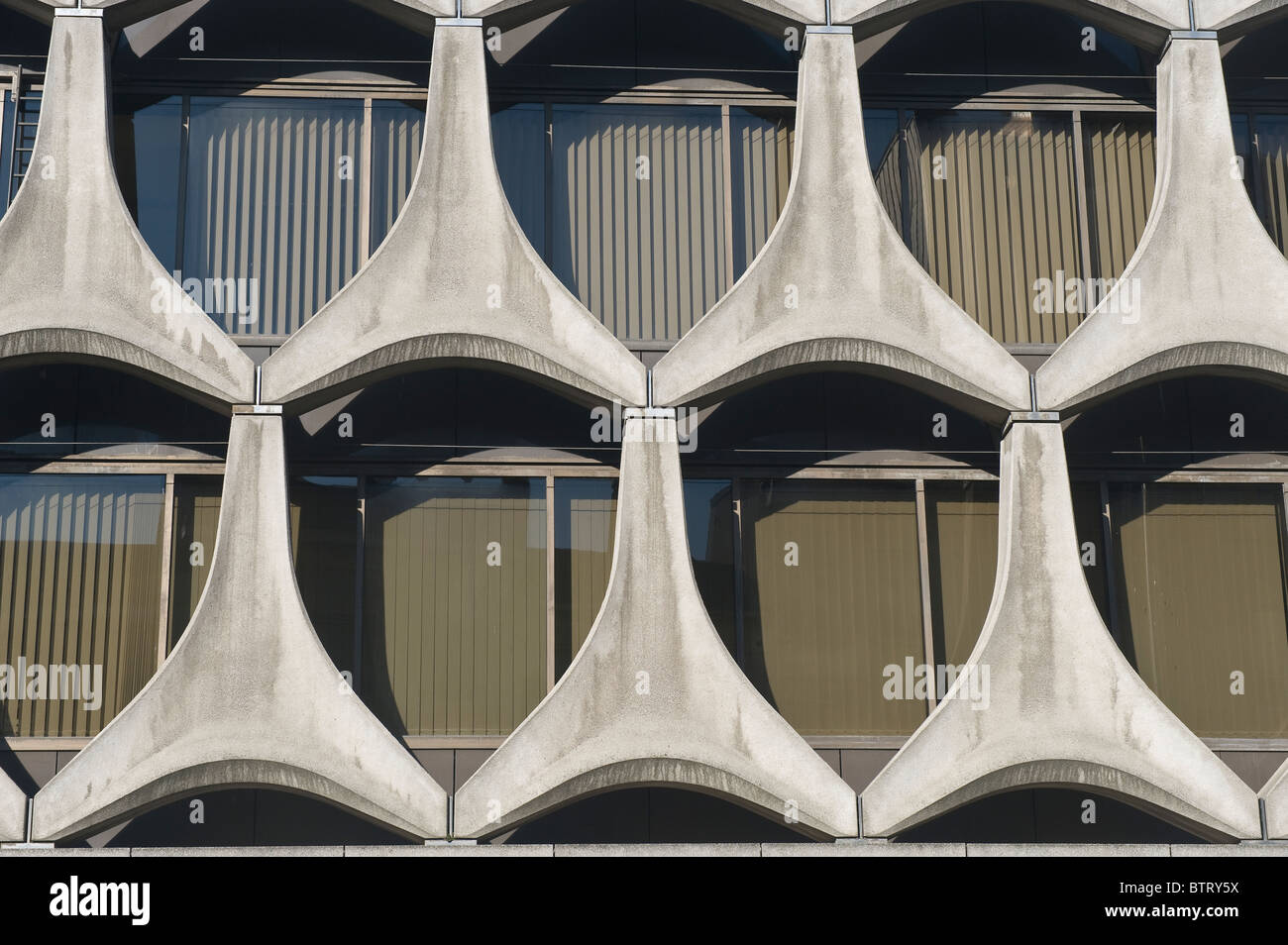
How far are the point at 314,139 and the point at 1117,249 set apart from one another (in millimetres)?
9797

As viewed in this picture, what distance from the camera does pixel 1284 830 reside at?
15.0 metres

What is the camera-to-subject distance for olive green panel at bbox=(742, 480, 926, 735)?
16.5 metres

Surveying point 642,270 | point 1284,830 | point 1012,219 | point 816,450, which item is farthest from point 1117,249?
point 1284,830

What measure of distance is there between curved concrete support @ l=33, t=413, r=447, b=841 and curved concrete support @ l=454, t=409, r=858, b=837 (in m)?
0.86

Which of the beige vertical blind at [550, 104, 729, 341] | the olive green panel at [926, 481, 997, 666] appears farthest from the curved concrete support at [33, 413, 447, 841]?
the olive green panel at [926, 481, 997, 666]

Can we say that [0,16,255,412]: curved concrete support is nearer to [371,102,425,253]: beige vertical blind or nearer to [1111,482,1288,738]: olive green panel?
[371,102,425,253]: beige vertical blind

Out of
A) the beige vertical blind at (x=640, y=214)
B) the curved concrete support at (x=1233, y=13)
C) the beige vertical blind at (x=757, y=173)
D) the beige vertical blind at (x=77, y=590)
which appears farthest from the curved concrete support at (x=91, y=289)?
the curved concrete support at (x=1233, y=13)

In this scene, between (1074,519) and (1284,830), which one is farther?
(1074,519)

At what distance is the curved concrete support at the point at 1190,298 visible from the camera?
632 inches

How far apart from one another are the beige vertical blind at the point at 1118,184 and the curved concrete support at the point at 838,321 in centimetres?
273

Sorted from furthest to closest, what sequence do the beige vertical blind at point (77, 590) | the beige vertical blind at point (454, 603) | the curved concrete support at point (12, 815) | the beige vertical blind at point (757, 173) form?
the beige vertical blind at point (757, 173), the beige vertical blind at point (454, 603), the beige vertical blind at point (77, 590), the curved concrete support at point (12, 815)

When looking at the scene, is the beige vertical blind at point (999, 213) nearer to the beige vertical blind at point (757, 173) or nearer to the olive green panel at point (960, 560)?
the beige vertical blind at point (757, 173)

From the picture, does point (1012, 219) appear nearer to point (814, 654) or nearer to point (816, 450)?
point (816, 450)
